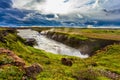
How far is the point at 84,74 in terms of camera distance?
30.3 m

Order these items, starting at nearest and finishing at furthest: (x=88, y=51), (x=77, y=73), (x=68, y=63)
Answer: (x=77, y=73) < (x=68, y=63) < (x=88, y=51)

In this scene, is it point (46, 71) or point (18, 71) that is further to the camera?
point (46, 71)

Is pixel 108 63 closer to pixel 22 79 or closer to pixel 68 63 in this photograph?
pixel 68 63

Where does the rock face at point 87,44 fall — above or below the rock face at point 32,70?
below

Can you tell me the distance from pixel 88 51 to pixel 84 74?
62.0 metres

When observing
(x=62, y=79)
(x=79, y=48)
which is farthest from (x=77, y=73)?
(x=79, y=48)

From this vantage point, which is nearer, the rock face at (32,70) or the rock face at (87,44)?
the rock face at (32,70)

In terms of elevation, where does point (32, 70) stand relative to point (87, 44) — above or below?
above

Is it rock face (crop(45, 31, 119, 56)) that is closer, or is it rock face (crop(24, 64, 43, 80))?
rock face (crop(24, 64, 43, 80))

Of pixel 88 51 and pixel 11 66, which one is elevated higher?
pixel 11 66

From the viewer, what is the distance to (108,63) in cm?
4522

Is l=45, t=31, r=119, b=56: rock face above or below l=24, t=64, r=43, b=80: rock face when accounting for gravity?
below

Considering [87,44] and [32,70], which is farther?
[87,44]

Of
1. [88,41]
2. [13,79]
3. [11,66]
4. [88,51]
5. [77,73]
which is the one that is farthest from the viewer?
[88,41]
